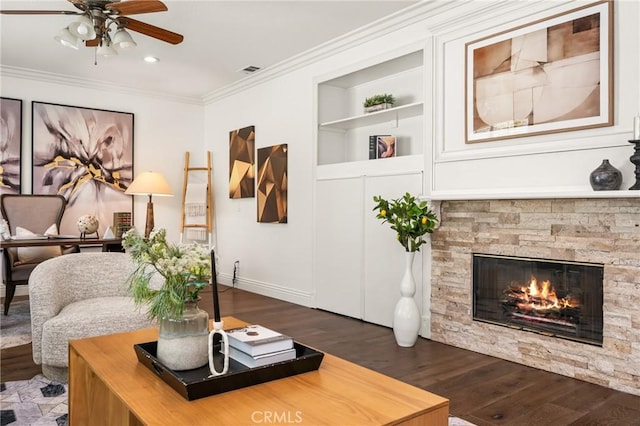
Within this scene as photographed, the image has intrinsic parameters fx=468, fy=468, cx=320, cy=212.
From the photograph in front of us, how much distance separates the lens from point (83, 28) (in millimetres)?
2789

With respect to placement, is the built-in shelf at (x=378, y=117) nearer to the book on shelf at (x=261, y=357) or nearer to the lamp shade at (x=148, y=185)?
the lamp shade at (x=148, y=185)

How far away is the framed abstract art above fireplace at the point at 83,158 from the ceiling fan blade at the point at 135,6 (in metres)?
3.41

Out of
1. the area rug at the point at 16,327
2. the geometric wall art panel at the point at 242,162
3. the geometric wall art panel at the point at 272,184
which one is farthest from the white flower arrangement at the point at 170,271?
the geometric wall art panel at the point at 242,162

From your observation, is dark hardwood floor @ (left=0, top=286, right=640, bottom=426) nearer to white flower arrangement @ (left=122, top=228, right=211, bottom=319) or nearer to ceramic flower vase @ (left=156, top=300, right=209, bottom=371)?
ceramic flower vase @ (left=156, top=300, right=209, bottom=371)

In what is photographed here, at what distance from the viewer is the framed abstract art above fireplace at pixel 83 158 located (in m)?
5.61

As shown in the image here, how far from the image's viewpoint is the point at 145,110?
6.43 m

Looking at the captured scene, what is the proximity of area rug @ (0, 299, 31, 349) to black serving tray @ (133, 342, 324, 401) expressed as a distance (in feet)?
7.91

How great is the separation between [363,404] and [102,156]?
5.65 m

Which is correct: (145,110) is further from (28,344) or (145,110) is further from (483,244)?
(483,244)

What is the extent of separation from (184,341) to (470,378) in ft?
6.39

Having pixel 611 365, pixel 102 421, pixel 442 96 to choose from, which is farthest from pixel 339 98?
pixel 102 421

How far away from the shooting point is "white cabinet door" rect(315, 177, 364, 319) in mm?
4367

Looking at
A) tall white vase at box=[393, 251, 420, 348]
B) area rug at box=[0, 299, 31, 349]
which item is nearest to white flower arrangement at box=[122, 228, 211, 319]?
tall white vase at box=[393, 251, 420, 348]

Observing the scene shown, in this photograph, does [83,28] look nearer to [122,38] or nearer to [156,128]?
[122,38]
